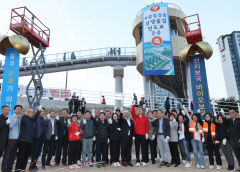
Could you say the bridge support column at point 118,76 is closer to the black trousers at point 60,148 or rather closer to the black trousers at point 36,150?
the black trousers at point 60,148

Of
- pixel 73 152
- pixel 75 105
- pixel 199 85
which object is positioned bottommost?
pixel 73 152

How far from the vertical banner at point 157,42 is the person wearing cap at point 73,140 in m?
8.42

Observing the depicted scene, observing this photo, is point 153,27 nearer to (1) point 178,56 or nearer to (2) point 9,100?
(1) point 178,56

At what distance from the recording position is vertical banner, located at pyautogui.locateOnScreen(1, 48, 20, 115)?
7309 mm

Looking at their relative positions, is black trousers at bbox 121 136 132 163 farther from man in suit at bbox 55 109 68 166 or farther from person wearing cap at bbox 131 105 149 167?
man in suit at bbox 55 109 68 166

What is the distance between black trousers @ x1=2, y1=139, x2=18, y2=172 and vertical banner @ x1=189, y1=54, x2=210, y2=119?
7660 millimetres

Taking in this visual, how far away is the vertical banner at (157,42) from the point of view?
1312 centimetres

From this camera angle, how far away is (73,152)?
17.7 ft

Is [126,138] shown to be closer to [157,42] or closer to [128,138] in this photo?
[128,138]

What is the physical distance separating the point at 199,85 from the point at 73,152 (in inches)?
265

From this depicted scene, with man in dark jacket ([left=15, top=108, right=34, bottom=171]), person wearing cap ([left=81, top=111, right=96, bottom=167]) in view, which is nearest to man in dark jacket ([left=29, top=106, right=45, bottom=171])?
man in dark jacket ([left=15, top=108, right=34, bottom=171])

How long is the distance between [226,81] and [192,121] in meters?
44.8

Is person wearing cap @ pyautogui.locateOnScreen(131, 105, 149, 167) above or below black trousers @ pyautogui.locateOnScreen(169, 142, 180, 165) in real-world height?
above

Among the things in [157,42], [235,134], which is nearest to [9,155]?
[235,134]
